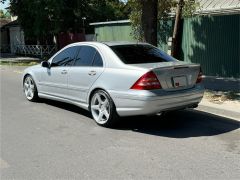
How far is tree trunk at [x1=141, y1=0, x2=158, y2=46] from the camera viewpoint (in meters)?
12.2

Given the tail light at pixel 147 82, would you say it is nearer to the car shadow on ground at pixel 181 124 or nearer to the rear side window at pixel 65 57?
the car shadow on ground at pixel 181 124

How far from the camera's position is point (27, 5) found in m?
27.6

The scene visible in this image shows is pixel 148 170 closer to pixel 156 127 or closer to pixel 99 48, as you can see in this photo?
pixel 156 127

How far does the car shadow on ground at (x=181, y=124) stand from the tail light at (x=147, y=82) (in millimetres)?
798

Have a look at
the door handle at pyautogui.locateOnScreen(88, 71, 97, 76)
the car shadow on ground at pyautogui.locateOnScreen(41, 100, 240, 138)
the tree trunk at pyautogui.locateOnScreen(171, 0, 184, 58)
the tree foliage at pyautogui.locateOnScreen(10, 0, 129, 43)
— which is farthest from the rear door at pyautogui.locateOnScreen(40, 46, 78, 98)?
the tree foliage at pyautogui.locateOnScreen(10, 0, 129, 43)

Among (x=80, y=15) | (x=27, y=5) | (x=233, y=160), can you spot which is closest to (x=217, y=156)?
(x=233, y=160)

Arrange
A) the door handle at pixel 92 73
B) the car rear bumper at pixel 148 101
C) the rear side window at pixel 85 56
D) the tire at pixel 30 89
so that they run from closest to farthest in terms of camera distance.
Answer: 1. the car rear bumper at pixel 148 101
2. the door handle at pixel 92 73
3. the rear side window at pixel 85 56
4. the tire at pixel 30 89

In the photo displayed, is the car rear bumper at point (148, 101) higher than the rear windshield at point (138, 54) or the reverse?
the reverse

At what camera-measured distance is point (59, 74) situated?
9.06 m

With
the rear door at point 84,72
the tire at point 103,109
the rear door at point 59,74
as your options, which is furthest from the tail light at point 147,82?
the rear door at point 59,74

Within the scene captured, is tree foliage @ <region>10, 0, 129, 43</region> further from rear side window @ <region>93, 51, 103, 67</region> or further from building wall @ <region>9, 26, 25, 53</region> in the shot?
rear side window @ <region>93, 51, 103, 67</region>

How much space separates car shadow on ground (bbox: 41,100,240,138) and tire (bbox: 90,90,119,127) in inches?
8.3

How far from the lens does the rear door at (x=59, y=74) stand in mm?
8898

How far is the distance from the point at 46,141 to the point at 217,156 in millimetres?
2666
